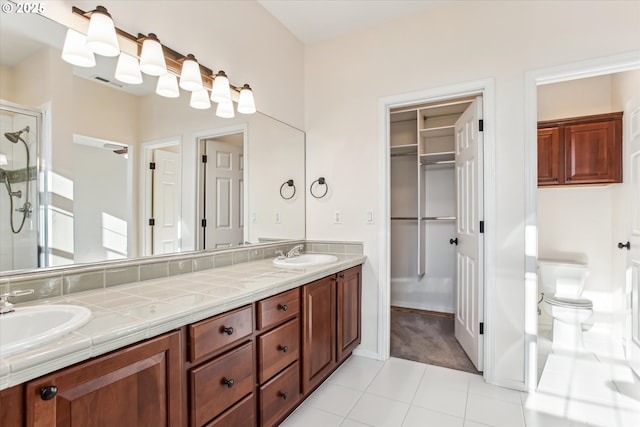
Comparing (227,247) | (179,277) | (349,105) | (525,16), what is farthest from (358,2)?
(179,277)

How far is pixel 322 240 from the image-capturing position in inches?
111

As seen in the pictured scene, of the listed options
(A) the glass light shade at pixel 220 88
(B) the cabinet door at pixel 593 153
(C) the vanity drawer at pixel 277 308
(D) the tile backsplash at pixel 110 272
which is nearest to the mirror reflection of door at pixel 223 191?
(D) the tile backsplash at pixel 110 272

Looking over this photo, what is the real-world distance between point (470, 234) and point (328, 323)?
1.36m

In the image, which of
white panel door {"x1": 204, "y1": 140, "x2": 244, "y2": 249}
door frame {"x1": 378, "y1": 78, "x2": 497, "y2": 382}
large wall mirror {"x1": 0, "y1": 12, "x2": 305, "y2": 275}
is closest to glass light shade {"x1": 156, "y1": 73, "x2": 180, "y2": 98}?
large wall mirror {"x1": 0, "y1": 12, "x2": 305, "y2": 275}

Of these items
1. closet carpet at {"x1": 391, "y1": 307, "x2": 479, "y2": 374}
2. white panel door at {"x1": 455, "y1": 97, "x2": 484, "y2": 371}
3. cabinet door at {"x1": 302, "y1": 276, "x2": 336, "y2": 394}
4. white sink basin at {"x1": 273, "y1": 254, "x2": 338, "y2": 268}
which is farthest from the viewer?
closet carpet at {"x1": 391, "y1": 307, "x2": 479, "y2": 374}

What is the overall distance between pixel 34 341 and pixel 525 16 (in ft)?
9.77

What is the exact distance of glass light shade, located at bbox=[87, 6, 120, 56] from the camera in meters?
1.32

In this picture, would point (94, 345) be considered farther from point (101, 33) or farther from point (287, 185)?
point (287, 185)

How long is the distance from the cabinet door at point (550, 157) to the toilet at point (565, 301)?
829 mm

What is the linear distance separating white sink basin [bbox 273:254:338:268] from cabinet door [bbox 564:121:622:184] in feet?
8.21

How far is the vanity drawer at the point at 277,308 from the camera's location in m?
1.49

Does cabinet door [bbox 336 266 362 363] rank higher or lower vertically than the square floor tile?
higher

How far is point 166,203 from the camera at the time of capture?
1785 millimetres

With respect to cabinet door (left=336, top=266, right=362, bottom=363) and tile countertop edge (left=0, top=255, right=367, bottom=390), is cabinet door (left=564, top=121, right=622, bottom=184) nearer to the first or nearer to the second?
cabinet door (left=336, top=266, right=362, bottom=363)
